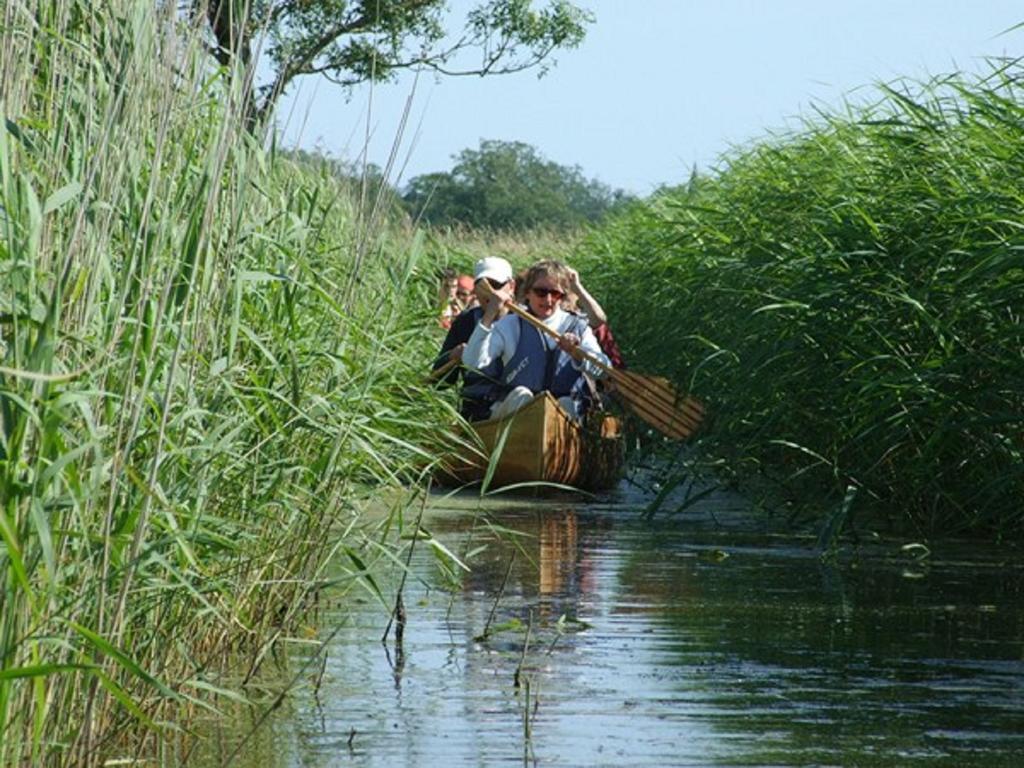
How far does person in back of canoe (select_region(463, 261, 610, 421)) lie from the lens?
12.1 m

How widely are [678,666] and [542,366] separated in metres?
6.41

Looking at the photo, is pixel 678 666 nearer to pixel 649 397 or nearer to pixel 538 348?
pixel 649 397

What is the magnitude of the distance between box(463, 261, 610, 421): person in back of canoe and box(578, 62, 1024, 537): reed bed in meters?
1.24

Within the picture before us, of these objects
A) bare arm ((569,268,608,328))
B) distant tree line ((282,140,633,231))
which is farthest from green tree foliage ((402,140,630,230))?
bare arm ((569,268,608,328))

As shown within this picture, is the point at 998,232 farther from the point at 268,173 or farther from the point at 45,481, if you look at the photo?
the point at 45,481

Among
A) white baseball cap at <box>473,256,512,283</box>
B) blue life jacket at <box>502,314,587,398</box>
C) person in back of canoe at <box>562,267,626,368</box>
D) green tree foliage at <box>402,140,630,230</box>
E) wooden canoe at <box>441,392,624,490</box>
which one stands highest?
green tree foliage at <box>402,140,630,230</box>

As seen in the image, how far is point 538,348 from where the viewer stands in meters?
12.4

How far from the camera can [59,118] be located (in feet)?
16.0

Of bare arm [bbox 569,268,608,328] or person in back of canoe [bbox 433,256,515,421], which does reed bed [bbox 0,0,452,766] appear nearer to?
person in back of canoe [bbox 433,256,515,421]

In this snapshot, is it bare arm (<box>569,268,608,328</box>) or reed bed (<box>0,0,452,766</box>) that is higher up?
bare arm (<box>569,268,608,328</box>)

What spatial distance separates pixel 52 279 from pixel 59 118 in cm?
101

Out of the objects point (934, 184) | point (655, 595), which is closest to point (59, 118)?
point (655, 595)

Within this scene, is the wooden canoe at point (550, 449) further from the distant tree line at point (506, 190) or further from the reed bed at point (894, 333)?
the distant tree line at point (506, 190)

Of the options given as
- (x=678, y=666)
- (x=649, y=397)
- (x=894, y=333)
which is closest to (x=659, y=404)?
(x=649, y=397)
